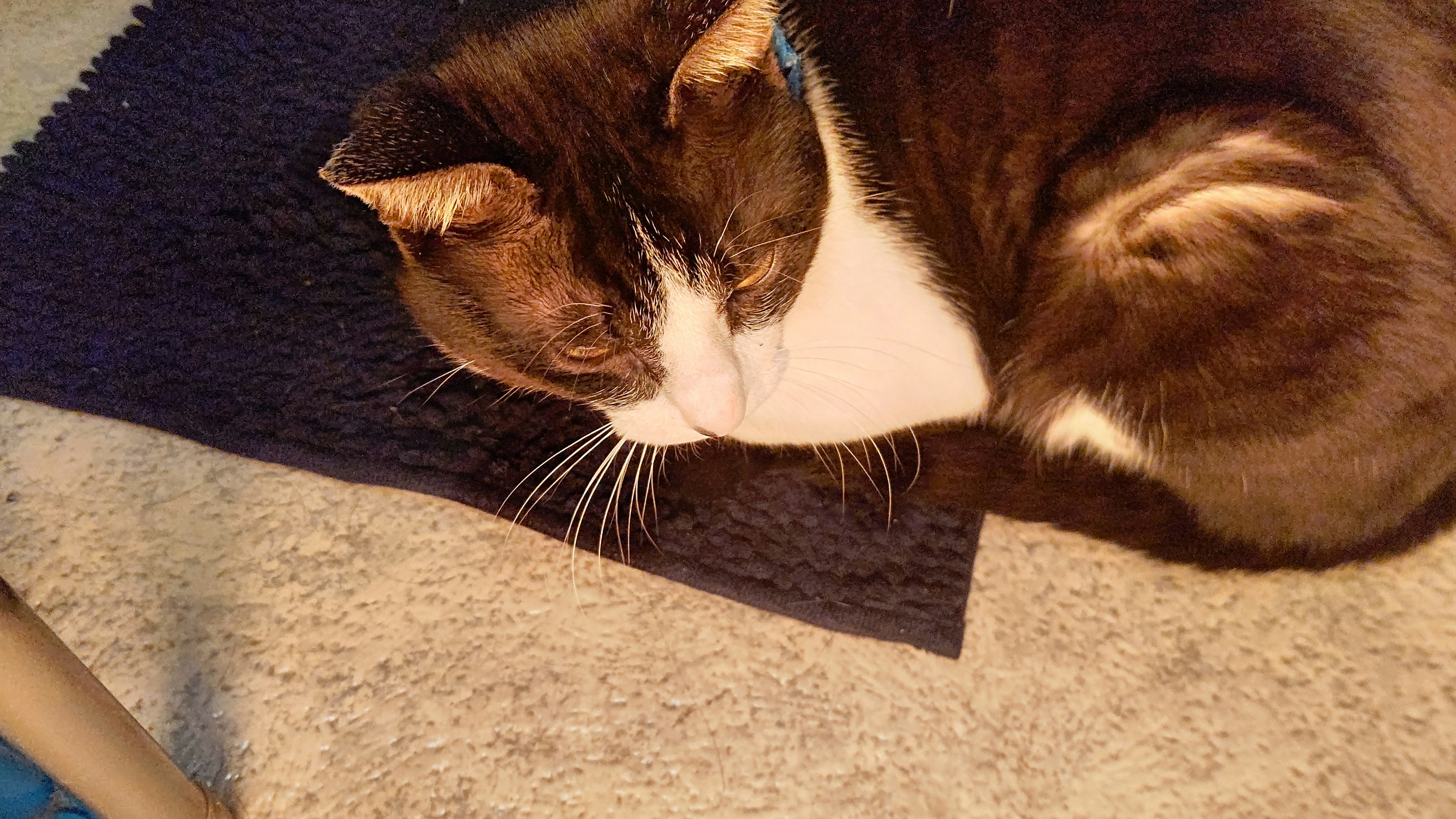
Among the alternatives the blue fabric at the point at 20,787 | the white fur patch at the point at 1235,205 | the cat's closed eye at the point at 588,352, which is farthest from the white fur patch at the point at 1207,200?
the blue fabric at the point at 20,787

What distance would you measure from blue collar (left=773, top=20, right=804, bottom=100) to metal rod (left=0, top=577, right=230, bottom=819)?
2.49ft

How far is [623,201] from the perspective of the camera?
2.47 ft

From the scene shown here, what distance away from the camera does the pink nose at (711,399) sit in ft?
2.60

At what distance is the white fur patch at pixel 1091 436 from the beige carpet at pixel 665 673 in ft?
0.37

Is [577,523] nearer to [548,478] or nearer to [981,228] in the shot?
[548,478]

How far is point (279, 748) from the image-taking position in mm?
946

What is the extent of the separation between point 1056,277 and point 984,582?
1.20 ft

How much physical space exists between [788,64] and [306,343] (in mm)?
754

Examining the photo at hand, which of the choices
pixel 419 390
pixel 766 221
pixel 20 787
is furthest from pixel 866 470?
pixel 20 787

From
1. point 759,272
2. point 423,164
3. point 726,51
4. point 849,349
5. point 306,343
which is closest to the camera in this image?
point 423,164

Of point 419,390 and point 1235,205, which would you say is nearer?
point 1235,205

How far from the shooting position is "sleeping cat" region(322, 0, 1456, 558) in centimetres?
76

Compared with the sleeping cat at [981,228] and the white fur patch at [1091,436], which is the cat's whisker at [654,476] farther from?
the white fur patch at [1091,436]

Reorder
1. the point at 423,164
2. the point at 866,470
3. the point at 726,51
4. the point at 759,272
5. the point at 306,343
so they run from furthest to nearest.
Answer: the point at 306,343
the point at 866,470
the point at 759,272
the point at 726,51
the point at 423,164
